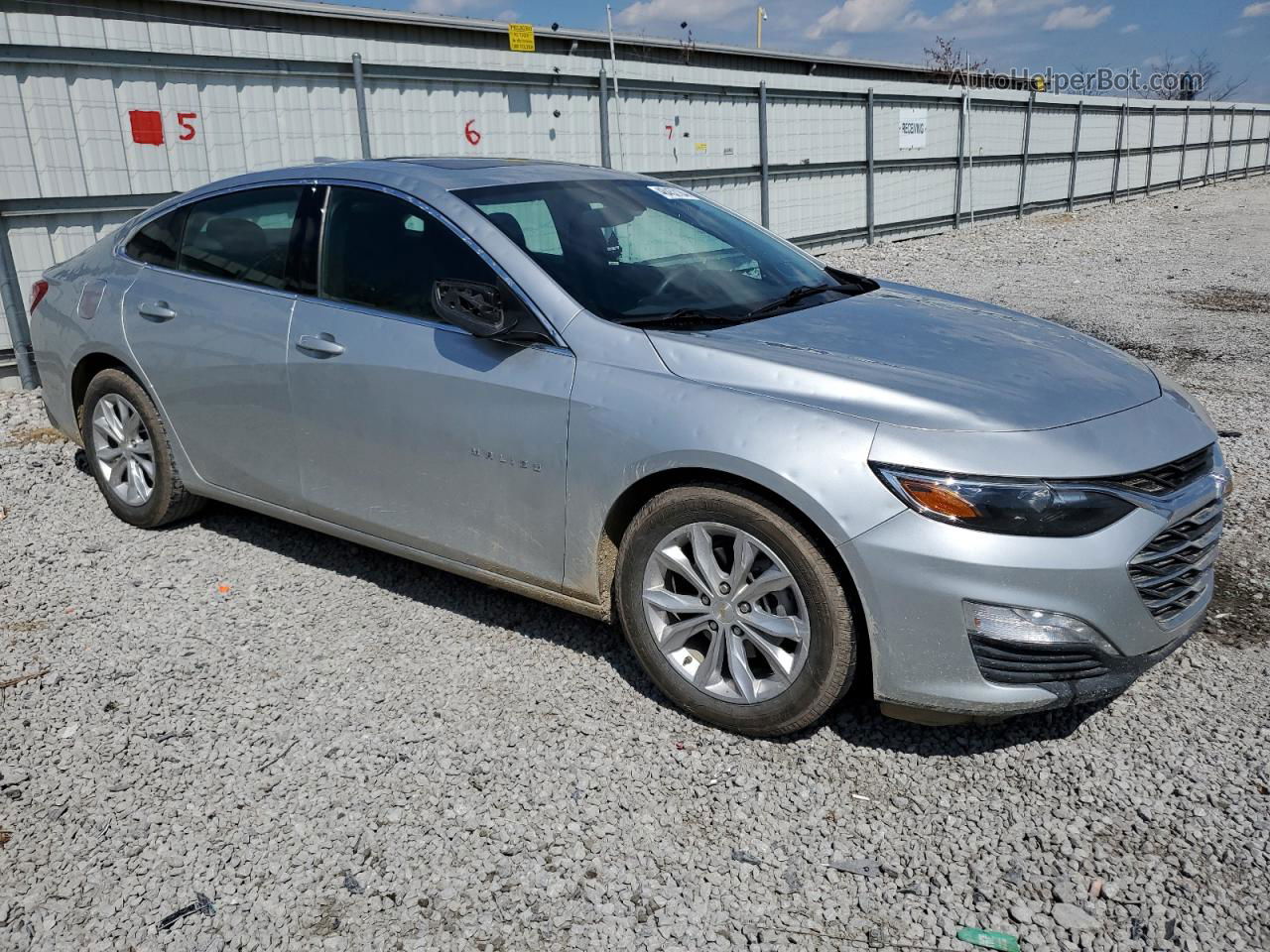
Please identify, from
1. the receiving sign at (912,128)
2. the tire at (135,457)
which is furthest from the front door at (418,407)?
the receiving sign at (912,128)

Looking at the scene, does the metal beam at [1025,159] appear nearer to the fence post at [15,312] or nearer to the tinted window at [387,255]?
the fence post at [15,312]

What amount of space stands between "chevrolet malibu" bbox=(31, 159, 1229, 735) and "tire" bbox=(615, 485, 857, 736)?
0.01 meters

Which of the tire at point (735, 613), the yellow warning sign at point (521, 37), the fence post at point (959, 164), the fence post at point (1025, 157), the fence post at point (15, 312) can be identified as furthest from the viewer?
the fence post at point (1025, 157)

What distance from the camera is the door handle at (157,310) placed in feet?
Answer: 14.8

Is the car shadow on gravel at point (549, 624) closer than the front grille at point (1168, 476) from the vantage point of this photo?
No

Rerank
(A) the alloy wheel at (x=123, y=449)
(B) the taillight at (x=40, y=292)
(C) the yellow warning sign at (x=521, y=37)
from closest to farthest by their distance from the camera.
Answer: (A) the alloy wheel at (x=123, y=449), (B) the taillight at (x=40, y=292), (C) the yellow warning sign at (x=521, y=37)

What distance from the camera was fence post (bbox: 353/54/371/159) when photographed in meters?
9.79

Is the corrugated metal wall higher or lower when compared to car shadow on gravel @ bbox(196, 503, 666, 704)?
higher

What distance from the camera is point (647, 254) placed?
389 centimetres

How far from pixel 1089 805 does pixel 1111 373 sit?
136cm

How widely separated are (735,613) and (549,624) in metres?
1.14

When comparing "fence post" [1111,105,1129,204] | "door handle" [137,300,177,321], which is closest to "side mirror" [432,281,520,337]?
"door handle" [137,300,177,321]

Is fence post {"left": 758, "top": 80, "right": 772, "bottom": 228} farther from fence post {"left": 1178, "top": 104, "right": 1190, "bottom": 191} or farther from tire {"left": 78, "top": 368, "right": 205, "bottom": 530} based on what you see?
fence post {"left": 1178, "top": 104, "right": 1190, "bottom": 191}

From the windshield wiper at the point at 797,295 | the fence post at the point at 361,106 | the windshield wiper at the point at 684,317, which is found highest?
the fence post at the point at 361,106
